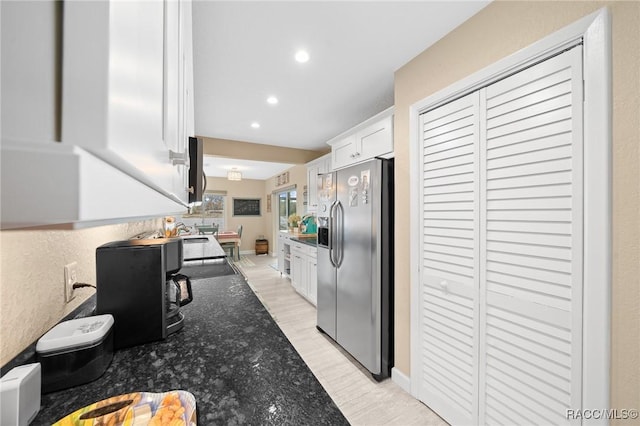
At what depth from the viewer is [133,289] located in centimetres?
89

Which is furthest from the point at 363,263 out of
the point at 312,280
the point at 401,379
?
the point at 312,280

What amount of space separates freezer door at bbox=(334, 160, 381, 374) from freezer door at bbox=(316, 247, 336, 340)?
96mm

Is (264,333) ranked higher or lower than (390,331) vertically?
higher

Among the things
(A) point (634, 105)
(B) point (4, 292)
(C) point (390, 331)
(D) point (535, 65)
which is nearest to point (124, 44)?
(B) point (4, 292)

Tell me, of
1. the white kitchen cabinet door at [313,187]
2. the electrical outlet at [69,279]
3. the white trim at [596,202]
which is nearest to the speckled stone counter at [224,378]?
the electrical outlet at [69,279]

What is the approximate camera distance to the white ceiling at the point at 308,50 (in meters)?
1.37

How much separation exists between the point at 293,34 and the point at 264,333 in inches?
66.0

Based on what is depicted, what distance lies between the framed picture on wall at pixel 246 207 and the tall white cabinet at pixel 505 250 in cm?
695

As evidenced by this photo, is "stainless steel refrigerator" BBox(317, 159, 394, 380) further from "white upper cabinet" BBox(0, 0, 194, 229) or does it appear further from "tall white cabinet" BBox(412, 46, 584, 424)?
"white upper cabinet" BBox(0, 0, 194, 229)

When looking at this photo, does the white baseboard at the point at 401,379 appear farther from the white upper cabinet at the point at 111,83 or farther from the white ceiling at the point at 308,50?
the white ceiling at the point at 308,50

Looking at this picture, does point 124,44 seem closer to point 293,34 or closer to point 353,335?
point 293,34

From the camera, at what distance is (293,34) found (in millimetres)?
1555

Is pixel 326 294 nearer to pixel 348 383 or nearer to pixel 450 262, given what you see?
pixel 348 383

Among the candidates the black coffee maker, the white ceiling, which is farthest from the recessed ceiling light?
the black coffee maker
